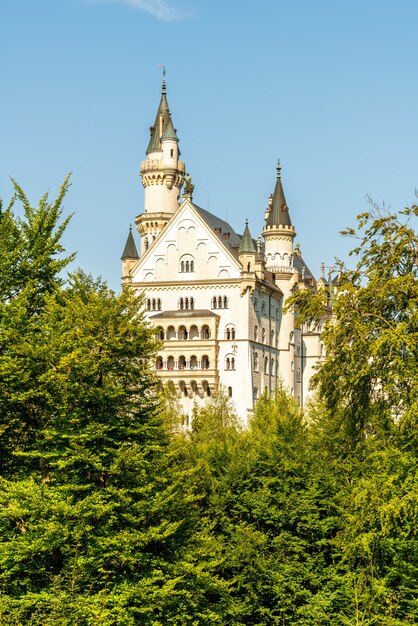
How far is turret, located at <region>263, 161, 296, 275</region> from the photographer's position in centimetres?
11488

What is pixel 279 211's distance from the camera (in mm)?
115688

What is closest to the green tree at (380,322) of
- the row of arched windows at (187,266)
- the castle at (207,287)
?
the castle at (207,287)

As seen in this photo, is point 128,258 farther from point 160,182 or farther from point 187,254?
point 160,182

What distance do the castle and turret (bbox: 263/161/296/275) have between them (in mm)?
111

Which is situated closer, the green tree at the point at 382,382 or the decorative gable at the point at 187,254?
the green tree at the point at 382,382

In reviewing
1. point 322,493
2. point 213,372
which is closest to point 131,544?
point 322,493

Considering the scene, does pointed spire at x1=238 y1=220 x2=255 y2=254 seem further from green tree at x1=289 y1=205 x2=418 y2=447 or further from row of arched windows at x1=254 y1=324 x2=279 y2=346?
green tree at x1=289 y1=205 x2=418 y2=447

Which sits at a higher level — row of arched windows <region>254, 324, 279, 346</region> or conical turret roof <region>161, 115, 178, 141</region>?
conical turret roof <region>161, 115, 178, 141</region>

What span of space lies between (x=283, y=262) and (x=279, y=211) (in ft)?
18.6

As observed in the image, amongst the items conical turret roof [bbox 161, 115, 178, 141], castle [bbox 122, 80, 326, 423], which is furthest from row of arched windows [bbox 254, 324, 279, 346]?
conical turret roof [bbox 161, 115, 178, 141]

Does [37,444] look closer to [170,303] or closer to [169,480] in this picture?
[169,480]

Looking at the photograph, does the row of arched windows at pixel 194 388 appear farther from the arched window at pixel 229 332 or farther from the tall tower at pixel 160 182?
the tall tower at pixel 160 182

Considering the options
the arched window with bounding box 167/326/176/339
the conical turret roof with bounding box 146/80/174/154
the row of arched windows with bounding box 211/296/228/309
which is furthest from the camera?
the conical turret roof with bounding box 146/80/174/154

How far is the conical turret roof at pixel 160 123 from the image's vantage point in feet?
384
